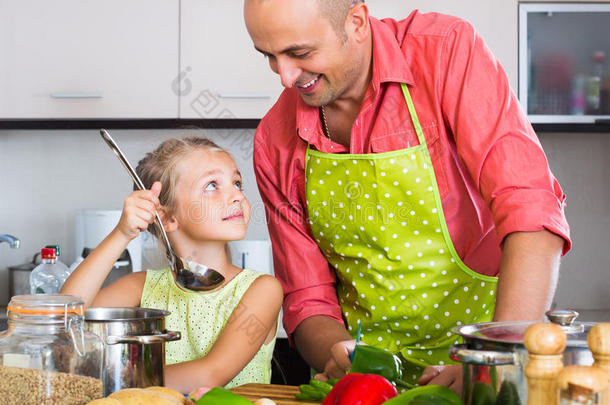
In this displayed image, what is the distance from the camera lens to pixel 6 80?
2.65m

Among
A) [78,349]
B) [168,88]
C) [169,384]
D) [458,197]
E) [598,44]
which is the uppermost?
[598,44]

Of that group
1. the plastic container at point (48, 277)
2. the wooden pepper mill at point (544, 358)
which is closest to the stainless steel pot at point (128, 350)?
the wooden pepper mill at point (544, 358)

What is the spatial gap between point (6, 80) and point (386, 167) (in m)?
1.90

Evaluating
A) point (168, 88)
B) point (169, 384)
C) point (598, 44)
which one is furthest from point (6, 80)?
point (598, 44)

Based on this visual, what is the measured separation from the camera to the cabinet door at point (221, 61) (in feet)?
8.54

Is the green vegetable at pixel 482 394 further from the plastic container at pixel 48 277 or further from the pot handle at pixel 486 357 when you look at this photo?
the plastic container at pixel 48 277

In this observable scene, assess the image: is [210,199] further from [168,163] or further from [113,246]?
[113,246]

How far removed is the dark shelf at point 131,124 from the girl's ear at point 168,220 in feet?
3.96

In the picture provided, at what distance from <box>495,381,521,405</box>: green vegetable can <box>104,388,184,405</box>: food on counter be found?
0.31 metres

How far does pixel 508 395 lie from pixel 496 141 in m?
0.58

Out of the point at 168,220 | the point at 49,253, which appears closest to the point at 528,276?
the point at 168,220

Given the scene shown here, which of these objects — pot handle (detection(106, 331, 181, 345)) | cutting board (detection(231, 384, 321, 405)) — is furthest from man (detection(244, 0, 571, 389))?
pot handle (detection(106, 331, 181, 345))

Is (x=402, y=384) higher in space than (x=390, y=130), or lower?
lower

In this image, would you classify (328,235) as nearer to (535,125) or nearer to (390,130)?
(390,130)
